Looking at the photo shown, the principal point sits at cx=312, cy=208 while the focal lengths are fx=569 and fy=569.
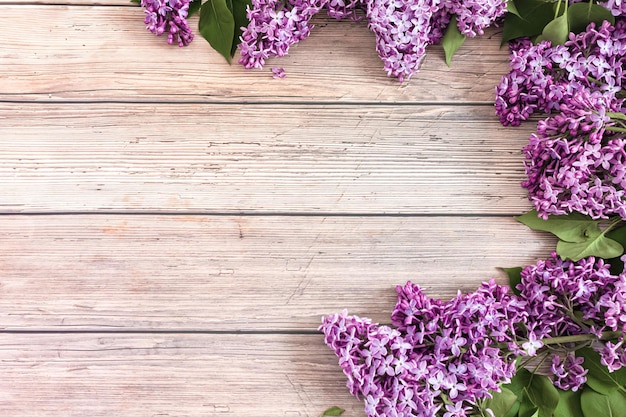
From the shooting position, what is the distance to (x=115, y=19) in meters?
1.02

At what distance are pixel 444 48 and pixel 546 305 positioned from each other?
47 cm

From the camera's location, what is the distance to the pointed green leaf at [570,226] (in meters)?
0.94

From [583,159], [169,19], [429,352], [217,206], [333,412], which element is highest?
[169,19]

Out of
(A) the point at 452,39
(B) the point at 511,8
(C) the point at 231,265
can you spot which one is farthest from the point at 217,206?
(B) the point at 511,8

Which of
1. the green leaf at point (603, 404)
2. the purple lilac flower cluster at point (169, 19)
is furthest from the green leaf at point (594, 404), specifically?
the purple lilac flower cluster at point (169, 19)

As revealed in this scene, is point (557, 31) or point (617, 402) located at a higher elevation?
point (557, 31)

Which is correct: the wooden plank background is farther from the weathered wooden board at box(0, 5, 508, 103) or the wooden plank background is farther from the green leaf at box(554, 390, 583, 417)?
the green leaf at box(554, 390, 583, 417)

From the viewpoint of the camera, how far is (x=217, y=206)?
3.23 ft

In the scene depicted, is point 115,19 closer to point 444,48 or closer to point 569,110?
point 444,48

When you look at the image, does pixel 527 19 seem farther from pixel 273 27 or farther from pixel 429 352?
pixel 429 352

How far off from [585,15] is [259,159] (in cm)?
Result: 60

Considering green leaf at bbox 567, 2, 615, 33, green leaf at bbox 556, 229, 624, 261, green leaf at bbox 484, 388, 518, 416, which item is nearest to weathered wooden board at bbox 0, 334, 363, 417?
green leaf at bbox 484, 388, 518, 416

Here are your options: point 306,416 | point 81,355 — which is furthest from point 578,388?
point 81,355

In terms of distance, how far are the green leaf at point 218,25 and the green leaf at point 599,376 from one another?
2.57 ft
